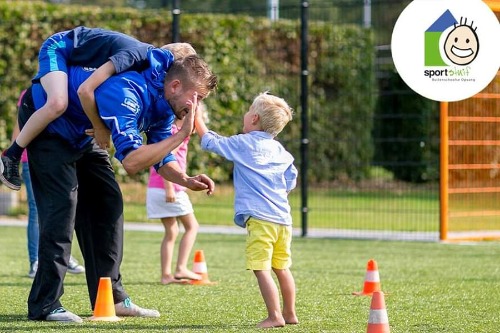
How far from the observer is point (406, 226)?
45.8 ft

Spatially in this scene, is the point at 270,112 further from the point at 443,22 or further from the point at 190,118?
the point at 443,22

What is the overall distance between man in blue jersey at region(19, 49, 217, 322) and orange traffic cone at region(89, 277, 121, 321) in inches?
5.0

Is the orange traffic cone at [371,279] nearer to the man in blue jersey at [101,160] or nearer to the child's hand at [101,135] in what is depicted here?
the man in blue jersey at [101,160]

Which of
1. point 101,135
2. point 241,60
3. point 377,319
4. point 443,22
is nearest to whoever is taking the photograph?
point 377,319

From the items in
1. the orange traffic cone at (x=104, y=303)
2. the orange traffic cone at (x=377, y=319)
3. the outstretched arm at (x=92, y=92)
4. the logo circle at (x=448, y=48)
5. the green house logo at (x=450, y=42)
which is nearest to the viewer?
the orange traffic cone at (x=377, y=319)

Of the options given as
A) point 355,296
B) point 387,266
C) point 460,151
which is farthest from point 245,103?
point 355,296

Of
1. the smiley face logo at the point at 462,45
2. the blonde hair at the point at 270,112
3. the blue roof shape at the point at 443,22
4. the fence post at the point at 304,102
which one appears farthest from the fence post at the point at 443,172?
the blonde hair at the point at 270,112

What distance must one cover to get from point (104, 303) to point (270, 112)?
1506mm

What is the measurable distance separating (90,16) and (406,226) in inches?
243

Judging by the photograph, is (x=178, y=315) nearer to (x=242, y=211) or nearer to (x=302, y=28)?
(x=242, y=211)

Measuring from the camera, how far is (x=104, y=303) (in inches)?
239

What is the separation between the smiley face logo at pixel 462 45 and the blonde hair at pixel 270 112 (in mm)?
4231

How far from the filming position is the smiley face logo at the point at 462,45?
9.92 metres

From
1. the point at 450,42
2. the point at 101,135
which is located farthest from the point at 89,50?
the point at 450,42
